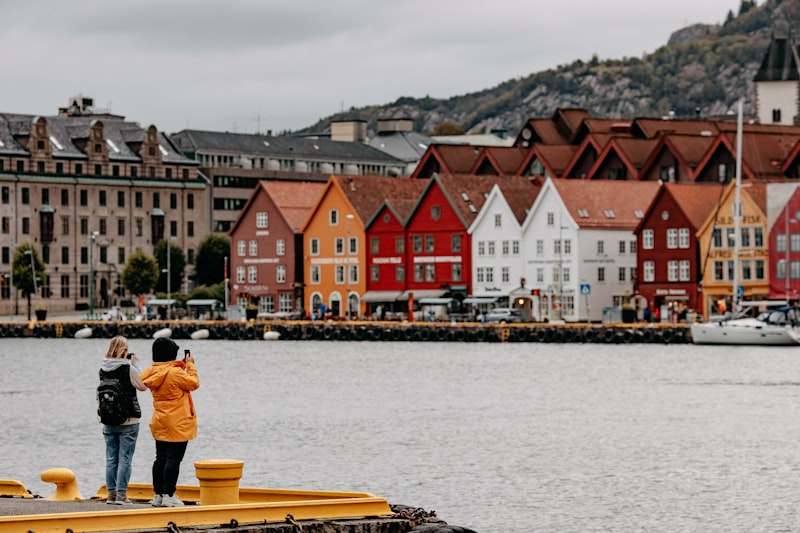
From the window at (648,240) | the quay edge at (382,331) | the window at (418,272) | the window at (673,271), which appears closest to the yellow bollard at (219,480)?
the quay edge at (382,331)

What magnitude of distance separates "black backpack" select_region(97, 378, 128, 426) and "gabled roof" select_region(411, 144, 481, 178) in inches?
5428

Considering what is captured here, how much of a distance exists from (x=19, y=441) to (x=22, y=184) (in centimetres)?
12309

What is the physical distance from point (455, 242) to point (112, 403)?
4550 inches

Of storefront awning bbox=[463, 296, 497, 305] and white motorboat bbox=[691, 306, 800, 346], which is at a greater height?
storefront awning bbox=[463, 296, 497, 305]

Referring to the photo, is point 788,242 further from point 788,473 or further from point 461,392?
point 788,473

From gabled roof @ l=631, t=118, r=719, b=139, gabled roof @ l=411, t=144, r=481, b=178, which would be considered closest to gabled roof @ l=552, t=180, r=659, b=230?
gabled roof @ l=631, t=118, r=719, b=139

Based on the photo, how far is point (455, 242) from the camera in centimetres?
14075

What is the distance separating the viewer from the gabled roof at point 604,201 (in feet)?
443

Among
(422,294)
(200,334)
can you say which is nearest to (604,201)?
(422,294)

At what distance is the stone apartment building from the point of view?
174 metres

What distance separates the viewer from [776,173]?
461 feet

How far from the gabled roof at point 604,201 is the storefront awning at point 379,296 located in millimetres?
15570

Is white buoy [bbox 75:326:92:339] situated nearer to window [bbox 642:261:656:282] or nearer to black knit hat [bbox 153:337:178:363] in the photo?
window [bbox 642:261:656:282]

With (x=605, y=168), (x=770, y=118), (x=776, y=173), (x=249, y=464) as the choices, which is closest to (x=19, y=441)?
(x=249, y=464)
